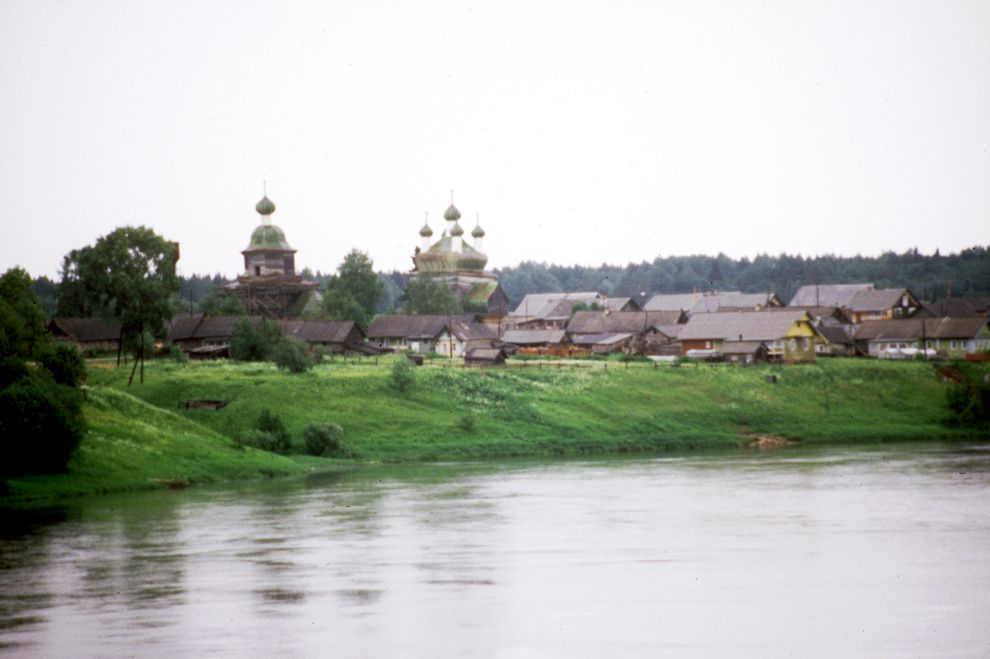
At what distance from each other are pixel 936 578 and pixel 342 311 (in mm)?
86137

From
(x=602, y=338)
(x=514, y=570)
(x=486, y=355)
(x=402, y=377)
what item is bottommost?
(x=514, y=570)

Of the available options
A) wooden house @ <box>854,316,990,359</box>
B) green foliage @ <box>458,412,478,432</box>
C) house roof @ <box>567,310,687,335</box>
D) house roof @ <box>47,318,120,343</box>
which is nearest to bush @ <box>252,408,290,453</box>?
green foliage @ <box>458,412,478,432</box>

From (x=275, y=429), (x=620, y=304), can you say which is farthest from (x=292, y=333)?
(x=620, y=304)

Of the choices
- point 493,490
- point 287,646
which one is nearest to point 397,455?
point 493,490

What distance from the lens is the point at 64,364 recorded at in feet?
173

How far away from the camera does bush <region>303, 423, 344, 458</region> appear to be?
6203cm

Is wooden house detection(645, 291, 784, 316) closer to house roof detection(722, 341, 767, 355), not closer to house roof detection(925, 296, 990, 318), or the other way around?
house roof detection(925, 296, 990, 318)

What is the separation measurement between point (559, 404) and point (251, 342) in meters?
23.2

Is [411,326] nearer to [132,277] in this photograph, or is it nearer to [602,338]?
[602,338]

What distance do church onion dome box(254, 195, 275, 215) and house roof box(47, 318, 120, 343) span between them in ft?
87.5

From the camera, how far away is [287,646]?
24.5 m

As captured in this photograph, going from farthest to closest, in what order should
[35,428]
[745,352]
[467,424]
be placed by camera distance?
[745,352], [467,424], [35,428]

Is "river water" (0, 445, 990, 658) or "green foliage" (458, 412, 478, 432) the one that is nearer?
"river water" (0, 445, 990, 658)

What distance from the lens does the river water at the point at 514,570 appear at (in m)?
24.8
